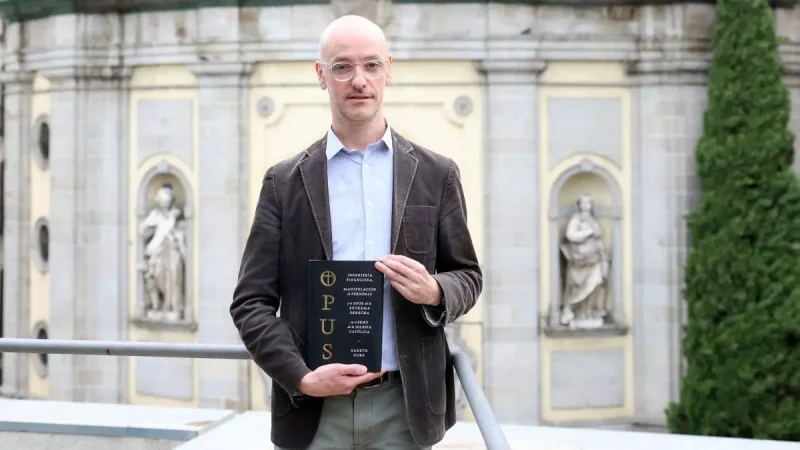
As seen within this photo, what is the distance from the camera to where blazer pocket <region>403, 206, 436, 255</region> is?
3176 millimetres

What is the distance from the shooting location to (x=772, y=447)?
18.2 feet

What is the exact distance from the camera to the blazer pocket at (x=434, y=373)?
3.20 metres

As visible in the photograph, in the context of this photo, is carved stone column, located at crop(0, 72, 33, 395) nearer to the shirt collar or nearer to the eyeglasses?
the shirt collar

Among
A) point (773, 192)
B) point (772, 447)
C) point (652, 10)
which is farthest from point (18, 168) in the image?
point (772, 447)

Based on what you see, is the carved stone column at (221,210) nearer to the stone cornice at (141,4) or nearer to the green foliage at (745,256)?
the stone cornice at (141,4)

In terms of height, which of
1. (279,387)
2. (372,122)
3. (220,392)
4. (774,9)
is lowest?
(220,392)

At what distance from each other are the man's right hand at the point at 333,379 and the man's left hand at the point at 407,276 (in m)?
0.26

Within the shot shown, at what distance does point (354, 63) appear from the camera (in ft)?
10.2

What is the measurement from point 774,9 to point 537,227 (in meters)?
4.33

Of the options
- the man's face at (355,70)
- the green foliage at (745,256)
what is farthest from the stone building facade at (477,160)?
the man's face at (355,70)

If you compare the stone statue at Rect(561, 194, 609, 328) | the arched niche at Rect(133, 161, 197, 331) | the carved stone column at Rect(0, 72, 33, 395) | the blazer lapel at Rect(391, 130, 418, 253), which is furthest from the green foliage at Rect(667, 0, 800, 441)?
the blazer lapel at Rect(391, 130, 418, 253)

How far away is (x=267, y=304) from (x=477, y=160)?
10512mm

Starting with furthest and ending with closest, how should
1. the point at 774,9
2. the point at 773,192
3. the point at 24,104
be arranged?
the point at 24,104 → the point at 774,9 → the point at 773,192

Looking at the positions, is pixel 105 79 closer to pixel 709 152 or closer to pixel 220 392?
pixel 220 392
